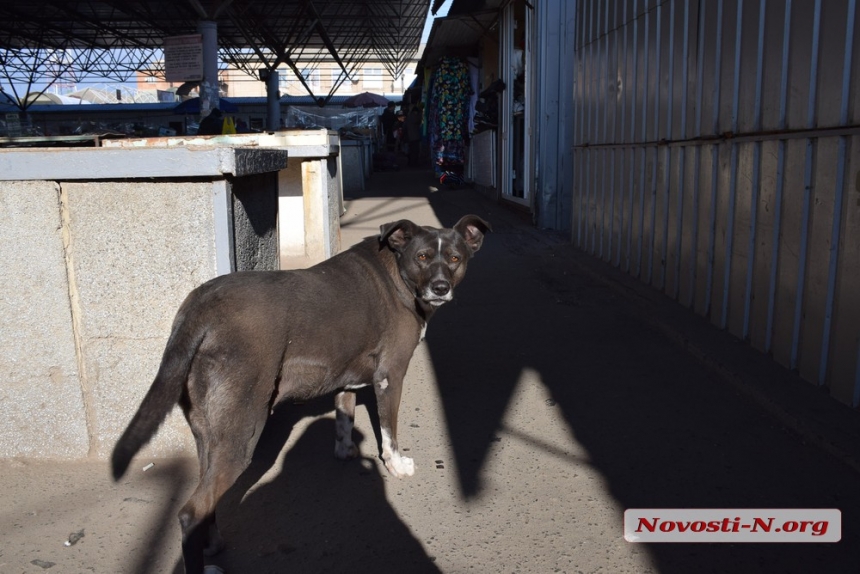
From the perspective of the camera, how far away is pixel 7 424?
12.4 feet

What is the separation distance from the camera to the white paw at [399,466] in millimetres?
3736

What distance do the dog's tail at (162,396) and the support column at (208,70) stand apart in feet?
52.0

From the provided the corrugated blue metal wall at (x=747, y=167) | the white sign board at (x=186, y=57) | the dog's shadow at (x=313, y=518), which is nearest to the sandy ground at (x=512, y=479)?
the dog's shadow at (x=313, y=518)

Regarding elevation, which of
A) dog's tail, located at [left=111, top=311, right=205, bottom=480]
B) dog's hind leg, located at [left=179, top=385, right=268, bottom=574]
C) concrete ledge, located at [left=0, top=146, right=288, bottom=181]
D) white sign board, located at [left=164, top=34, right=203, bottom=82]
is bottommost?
dog's hind leg, located at [left=179, top=385, right=268, bottom=574]

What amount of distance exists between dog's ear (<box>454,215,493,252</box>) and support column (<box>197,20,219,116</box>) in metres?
15.0

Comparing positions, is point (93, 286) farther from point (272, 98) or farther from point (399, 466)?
point (272, 98)

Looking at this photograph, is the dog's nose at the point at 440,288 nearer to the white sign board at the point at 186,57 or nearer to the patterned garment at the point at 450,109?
the patterned garment at the point at 450,109

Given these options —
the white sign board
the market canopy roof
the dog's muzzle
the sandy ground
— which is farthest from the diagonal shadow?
the market canopy roof

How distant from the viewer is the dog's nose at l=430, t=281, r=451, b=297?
3.59m

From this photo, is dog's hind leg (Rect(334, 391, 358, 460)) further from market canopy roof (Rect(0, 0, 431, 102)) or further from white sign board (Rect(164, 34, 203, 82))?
market canopy roof (Rect(0, 0, 431, 102))

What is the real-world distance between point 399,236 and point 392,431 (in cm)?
104

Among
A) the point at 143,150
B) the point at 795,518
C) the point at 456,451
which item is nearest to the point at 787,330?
the point at 795,518

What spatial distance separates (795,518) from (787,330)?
6.16 ft

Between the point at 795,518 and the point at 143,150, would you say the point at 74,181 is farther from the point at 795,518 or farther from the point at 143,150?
the point at 795,518
